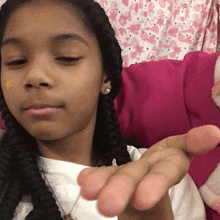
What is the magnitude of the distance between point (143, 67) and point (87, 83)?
365mm

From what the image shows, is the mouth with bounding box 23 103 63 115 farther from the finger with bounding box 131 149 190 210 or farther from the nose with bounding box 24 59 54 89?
the finger with bounding box 131 149 190 210

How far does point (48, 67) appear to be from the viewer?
466 millimetres

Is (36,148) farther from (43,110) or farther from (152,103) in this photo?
(152,103)

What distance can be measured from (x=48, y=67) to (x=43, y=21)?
0.32 feet

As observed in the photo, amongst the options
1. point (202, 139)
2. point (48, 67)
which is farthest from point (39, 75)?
point (202, 139)

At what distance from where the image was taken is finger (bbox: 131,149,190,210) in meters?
0.21

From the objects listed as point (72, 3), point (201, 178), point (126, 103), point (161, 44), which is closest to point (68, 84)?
point (72, 3)

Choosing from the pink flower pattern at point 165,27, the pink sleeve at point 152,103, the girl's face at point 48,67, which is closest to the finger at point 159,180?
the girl's face at point 48,67

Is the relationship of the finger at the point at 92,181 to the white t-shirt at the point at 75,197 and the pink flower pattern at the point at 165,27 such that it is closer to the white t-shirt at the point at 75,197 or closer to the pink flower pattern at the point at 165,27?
the white t-shirt at the point at 75,197

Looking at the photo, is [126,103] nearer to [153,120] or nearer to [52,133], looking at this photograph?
[153,120]

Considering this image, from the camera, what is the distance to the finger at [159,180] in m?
0.21

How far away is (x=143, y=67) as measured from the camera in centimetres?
81

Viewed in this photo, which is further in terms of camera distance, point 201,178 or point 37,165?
point 201,178

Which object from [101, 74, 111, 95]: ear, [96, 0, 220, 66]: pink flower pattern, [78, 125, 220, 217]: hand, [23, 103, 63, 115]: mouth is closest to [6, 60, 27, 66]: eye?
[23, 103, 63, 115]: mouth
